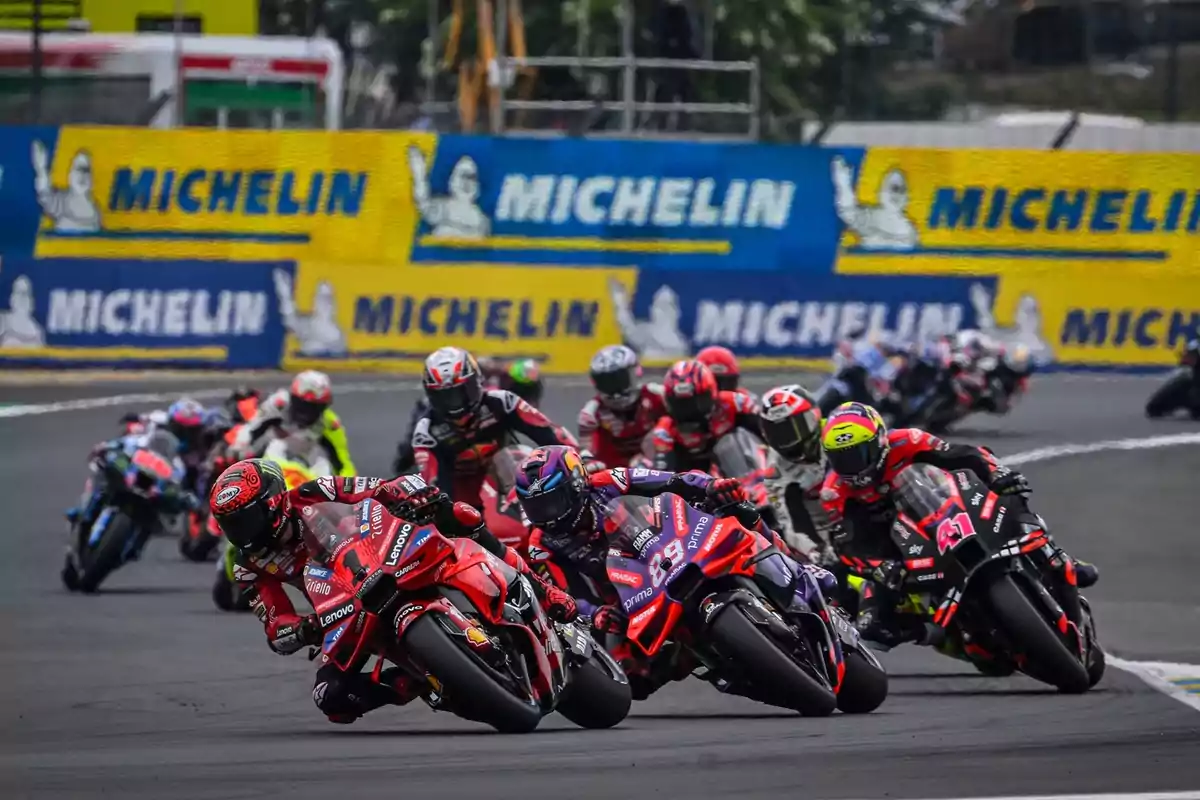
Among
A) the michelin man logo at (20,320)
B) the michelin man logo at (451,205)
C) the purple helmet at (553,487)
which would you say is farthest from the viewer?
the michelin man logo at (451,205)

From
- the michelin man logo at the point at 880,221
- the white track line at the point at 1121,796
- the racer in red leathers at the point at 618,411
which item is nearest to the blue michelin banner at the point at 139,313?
the michelin man logo at the point at 880,221

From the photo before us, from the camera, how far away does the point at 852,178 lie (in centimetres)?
2714

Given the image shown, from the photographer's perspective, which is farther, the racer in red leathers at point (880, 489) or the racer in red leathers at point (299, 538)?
the racer in red leathers at point (880, 489)

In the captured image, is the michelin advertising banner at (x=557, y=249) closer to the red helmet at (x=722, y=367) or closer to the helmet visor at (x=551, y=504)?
the red helmet at (x=722, y=367)

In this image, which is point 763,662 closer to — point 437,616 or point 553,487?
point 553,487

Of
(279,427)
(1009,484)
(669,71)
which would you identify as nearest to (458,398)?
(279,427)

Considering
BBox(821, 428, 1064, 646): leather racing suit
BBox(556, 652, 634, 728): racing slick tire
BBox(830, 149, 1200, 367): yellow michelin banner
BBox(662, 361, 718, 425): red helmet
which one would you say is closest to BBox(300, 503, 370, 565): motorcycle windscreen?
BBox(556, 652, 634, 728): racing slick tire

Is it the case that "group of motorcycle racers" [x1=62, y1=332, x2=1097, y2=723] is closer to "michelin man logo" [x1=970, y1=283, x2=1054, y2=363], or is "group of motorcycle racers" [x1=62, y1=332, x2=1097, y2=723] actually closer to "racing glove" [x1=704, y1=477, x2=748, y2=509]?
"racing glove" [x1=704, y1=477, x2=748, y2=509]

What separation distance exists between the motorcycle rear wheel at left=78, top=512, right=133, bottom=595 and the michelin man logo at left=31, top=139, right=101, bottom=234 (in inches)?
431

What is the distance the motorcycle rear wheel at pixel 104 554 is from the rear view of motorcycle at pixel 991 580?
6947 mm

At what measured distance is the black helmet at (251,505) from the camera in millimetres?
9039

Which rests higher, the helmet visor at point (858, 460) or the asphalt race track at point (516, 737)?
the helmet visor at point (858, 460)

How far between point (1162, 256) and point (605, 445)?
1399 centimetres

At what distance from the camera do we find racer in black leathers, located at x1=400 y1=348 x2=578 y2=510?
13.3 m
